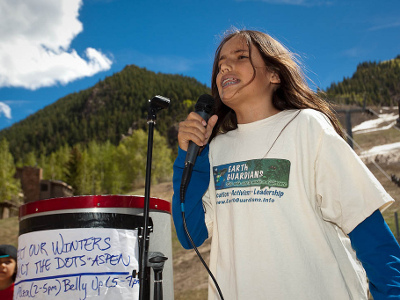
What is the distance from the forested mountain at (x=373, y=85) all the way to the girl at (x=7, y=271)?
103155mm

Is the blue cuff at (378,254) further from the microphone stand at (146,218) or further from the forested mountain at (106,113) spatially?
the forested mountain at (106,113)

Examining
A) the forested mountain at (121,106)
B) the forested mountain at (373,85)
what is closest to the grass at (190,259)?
the forested mountain at (373,85)

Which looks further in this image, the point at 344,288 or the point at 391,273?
the point at 344,288

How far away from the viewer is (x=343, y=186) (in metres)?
1.57

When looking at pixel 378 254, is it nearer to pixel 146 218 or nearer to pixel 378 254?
pixel 378 254

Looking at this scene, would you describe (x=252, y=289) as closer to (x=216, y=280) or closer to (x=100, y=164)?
(x=216, y=280)

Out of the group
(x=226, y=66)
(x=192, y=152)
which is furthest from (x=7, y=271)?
(x=226, y=66)

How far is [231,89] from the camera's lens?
6.70 ft

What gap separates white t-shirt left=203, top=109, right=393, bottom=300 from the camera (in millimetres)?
1580

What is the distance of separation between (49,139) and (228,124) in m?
154

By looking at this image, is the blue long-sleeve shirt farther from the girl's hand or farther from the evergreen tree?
the evergreen tree

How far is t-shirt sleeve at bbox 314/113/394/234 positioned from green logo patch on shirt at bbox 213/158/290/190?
0.14 m

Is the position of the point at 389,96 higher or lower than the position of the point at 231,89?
higher

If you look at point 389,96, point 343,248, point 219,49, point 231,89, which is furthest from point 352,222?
point 389,96
